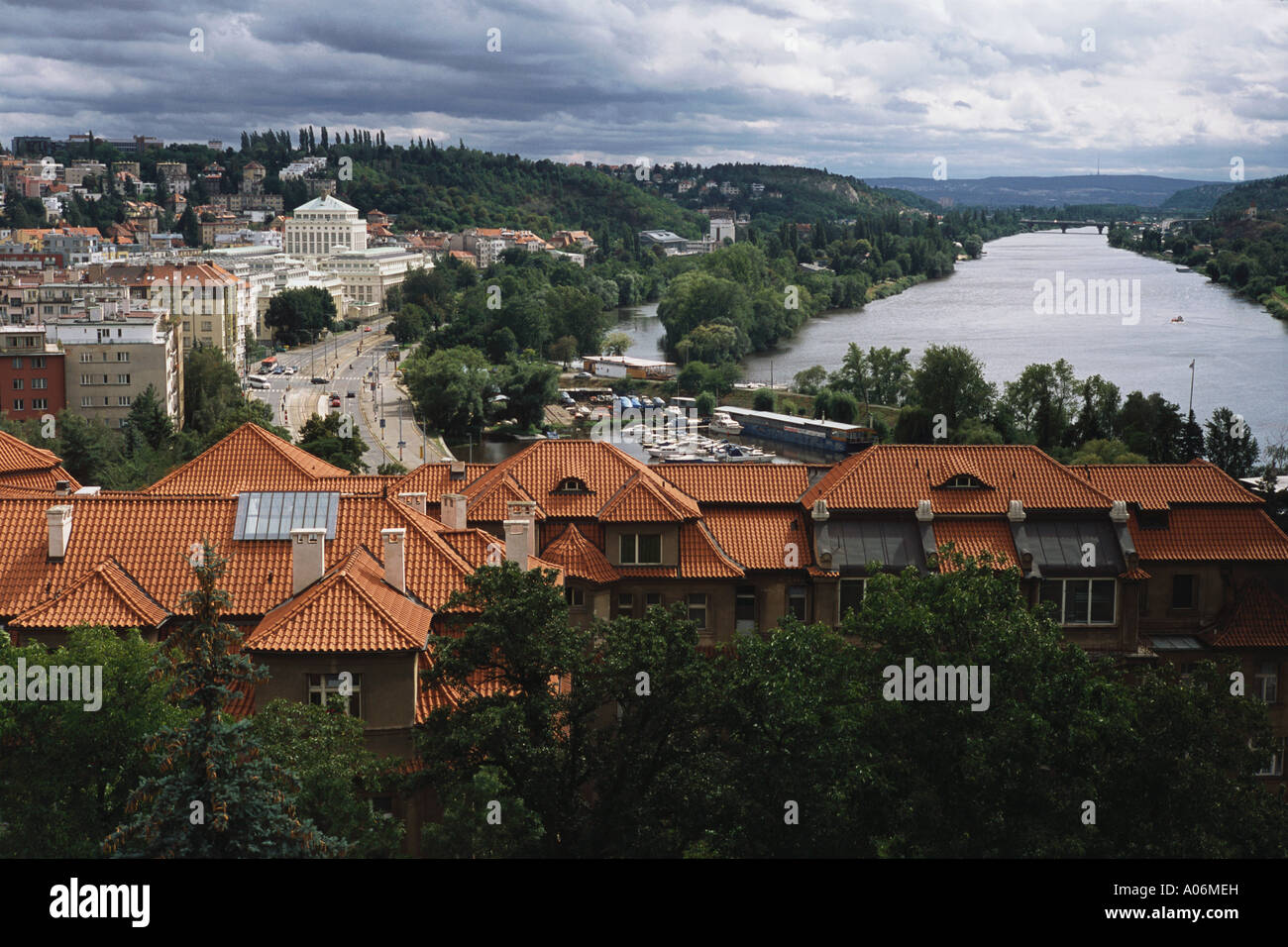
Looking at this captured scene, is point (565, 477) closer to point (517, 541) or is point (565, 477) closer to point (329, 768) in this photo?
point (517, 541)

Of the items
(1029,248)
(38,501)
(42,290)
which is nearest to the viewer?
(38,501)

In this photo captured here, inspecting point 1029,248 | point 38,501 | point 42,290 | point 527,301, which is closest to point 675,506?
point 38,501

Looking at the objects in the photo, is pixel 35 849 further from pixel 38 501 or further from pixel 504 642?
pixel 38 501

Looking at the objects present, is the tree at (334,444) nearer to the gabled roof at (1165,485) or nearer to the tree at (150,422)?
the tree at (150,422)

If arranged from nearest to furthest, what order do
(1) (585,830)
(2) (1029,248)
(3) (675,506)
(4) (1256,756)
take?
(1) (585,830) → (4) (1256,756) → (3) (675,506) → (2) (1029,248)

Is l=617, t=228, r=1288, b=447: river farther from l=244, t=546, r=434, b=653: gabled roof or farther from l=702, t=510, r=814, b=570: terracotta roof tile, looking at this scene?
l=244, t=546, r=434, b=653: gabled roof

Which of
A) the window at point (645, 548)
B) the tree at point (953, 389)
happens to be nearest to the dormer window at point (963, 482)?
the window at point (645, 548)
